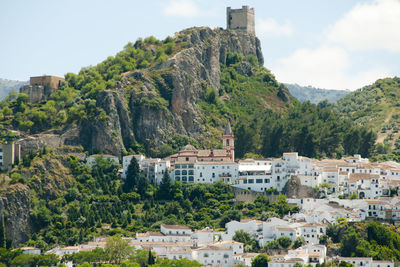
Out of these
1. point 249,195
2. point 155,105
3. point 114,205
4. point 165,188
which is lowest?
point 114,205

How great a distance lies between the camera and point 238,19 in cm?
16962

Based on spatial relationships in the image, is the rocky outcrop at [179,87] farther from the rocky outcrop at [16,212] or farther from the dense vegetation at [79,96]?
the rocky outcrop at [16,212]

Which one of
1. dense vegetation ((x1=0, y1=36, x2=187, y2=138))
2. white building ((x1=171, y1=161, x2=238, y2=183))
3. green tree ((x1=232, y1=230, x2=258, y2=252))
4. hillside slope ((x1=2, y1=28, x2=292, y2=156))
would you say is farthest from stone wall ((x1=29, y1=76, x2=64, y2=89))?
green tree ((x1=232, y1=230, x2=258, y2=252))

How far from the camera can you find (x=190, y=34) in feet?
501

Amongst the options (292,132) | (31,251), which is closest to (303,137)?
(292,132)

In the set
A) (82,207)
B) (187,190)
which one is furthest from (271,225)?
(82,207)

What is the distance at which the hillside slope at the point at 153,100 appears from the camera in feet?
413

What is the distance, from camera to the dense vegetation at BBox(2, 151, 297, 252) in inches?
4112

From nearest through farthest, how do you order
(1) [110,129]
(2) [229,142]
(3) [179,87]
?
(2) [229,142], (1) [110,129], (3) [179,87]

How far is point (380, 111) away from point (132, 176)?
7216cm

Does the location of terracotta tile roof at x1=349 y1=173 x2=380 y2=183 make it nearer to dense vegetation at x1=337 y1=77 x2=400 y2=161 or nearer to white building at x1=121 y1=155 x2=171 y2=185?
dense vegetation at x1=337 y1=77 x2=400 y2=161

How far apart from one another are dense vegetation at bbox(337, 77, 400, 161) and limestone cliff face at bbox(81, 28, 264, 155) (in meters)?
32.5

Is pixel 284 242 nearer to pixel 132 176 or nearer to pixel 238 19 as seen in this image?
pixel 132 176

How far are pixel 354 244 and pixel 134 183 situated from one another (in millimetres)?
34972
